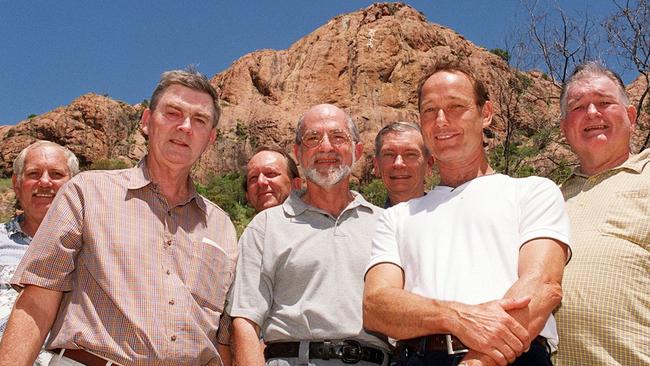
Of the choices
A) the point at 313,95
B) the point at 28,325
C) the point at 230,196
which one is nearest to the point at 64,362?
the point at 28,325

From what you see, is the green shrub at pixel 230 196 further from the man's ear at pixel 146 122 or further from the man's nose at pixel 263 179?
the man's ear at pixel 146 122

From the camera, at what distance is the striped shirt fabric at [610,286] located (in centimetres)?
366

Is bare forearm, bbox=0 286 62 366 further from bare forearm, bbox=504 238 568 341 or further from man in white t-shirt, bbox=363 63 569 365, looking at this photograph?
bare forearm, bbox=504 238 568 341

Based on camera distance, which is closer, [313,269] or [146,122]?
[313,269]

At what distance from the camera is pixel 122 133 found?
187 feet

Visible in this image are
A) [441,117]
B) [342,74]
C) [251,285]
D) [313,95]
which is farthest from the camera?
[342,74]

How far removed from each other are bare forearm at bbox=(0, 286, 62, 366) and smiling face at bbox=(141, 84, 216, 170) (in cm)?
108

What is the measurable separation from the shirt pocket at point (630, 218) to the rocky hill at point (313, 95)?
1734 inches

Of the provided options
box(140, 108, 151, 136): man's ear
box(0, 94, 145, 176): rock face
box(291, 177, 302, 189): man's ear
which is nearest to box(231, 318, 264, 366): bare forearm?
box(140, 108, 151, 136): man's ear

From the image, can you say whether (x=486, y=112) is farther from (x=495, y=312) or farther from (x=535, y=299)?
(x=495, y=312)

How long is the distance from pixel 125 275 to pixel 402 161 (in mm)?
2818

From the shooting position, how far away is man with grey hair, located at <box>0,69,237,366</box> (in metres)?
3.51

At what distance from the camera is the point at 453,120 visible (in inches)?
141

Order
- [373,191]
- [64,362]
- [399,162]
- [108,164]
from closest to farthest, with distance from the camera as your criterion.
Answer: [64,362] → [399,162] → [373,191] → [108,164]
